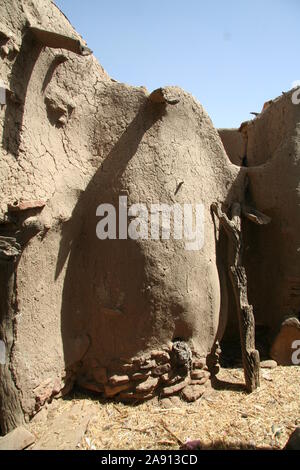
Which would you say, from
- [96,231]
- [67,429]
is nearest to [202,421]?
[67,429]

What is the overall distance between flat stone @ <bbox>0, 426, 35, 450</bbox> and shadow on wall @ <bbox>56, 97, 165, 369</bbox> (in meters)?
0.83

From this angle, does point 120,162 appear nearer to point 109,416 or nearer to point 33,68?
point 33,68

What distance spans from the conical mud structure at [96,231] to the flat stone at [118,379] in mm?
15

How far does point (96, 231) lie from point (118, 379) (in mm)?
1617

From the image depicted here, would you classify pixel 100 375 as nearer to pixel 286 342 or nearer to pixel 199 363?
pixel 199 363

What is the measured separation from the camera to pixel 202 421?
135 inches

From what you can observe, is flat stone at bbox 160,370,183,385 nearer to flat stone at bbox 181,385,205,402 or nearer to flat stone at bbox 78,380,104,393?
flat stone at bbox 181,385,205,402

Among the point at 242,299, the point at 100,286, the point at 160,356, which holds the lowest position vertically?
the point at 160,356

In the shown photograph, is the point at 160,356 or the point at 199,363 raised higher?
the point at 160,356

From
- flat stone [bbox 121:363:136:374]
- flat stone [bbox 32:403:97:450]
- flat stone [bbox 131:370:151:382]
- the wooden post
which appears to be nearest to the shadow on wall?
flat stone [bbox 121:363:136:374]

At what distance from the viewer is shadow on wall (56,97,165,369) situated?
148 inches

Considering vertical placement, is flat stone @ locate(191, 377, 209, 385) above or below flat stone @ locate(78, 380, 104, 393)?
below

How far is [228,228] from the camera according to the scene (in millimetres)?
4523

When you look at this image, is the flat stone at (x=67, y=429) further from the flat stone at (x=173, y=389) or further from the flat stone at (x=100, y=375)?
the flat stone at (x=173, y=389)
